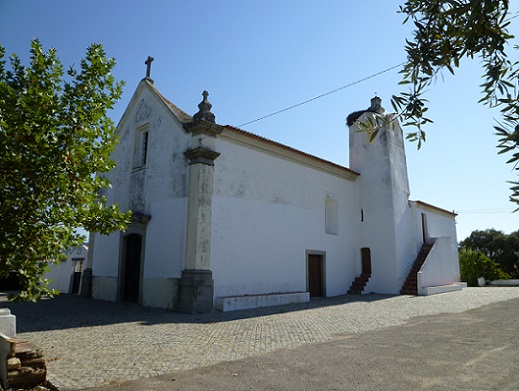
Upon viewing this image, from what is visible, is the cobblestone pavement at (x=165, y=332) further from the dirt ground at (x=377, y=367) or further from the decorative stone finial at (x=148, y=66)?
the decorative stone finial at (x=148, y=66)

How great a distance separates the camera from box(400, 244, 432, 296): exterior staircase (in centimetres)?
1684

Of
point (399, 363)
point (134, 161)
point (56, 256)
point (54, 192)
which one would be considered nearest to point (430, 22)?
point (54, 192)

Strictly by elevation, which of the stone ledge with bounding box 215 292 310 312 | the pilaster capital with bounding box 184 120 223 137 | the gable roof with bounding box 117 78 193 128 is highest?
the gable roof with bounding box 117 78 193 128

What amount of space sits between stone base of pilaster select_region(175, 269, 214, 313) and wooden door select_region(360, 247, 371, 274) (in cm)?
968

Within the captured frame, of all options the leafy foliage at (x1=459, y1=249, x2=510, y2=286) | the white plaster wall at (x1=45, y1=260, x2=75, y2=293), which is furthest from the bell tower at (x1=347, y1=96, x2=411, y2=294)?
the white plaster wall at (x1=45, y1=260, x2=75, y2=293)

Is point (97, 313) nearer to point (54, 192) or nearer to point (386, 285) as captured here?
point (54, 192)

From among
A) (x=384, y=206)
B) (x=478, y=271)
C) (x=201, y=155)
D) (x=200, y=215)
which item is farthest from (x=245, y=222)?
(x=478, y=271)

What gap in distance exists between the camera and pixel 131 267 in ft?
46.2

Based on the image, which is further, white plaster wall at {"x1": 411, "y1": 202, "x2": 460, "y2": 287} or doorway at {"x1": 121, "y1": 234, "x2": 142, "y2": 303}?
white plaster wall at {"x1": 411, "y1": 202, "x2": 460, "y2": 287}

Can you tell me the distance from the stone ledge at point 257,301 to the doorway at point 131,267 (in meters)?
4.03

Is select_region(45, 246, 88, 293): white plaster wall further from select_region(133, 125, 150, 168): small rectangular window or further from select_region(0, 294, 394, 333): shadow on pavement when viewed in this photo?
select_region(133, 125, 150, 168): small rectangular window

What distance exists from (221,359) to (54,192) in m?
3.67

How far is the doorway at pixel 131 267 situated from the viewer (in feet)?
44.7

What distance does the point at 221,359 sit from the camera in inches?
224
